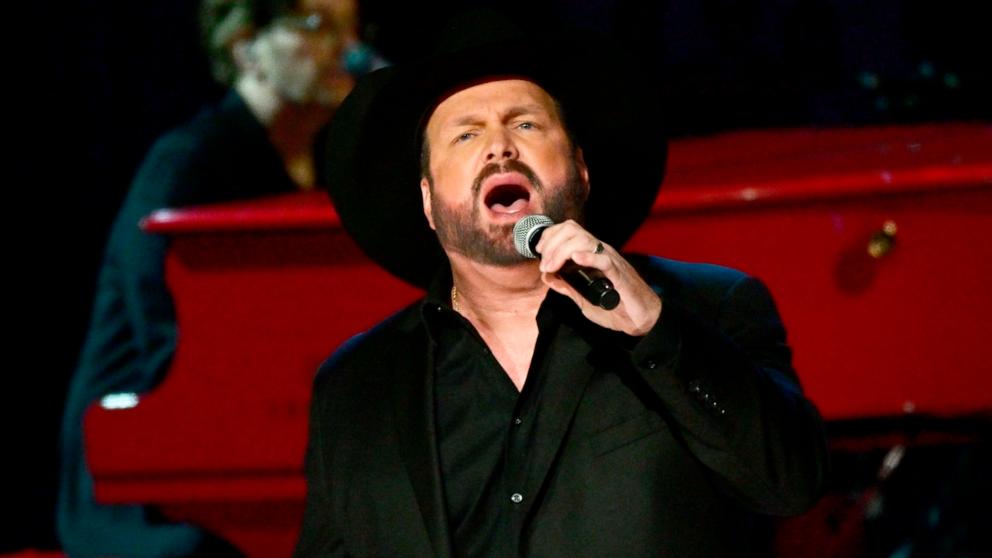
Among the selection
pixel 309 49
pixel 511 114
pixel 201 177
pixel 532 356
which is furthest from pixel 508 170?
pixel 309 49

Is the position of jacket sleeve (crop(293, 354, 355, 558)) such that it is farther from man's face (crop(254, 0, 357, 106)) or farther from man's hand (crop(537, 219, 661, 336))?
man's face (crop(254, 0, 357, 106))

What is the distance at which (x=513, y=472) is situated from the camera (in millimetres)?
1938

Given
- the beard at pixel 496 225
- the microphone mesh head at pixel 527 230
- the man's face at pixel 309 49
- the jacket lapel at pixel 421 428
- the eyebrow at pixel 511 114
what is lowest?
the jacket lapel at pixel 421 428

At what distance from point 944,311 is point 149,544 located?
195 centimetres

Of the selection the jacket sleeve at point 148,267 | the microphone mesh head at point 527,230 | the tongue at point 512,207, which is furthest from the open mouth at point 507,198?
the jacket sleeve at point 148,267

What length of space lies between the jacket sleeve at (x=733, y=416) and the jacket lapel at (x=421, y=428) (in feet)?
1.29

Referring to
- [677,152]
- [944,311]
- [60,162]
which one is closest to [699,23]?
[677,152]

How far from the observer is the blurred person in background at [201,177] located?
10.4 feet

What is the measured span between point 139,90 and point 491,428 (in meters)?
2.39

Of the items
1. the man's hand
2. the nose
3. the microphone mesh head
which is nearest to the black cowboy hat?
the nose

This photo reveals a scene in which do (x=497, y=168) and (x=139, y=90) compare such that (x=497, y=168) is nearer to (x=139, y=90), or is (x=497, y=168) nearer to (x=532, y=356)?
(x=532, y=356)

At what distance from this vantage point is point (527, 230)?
1.83 meters

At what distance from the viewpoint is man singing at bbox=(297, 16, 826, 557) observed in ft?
5.76

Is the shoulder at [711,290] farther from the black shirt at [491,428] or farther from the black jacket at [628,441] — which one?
the black shirt at [491,428]
